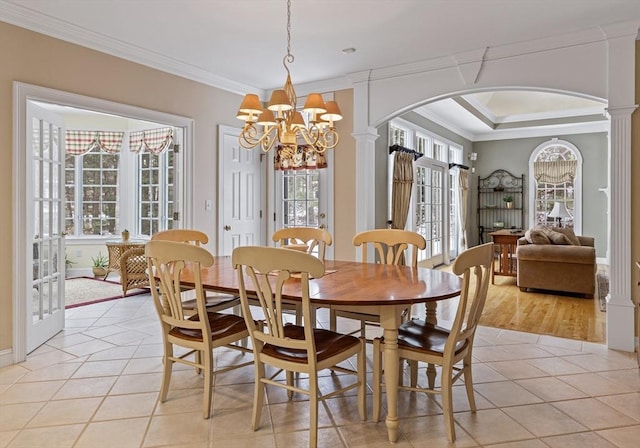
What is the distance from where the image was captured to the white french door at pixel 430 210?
22.9 ft

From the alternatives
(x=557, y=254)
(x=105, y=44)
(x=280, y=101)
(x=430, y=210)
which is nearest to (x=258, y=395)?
(x=280, y=101)

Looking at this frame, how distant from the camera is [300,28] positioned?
3574mm

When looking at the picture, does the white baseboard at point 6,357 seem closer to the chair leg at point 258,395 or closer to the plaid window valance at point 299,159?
the chair leg at point 258,395

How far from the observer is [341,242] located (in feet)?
16.4

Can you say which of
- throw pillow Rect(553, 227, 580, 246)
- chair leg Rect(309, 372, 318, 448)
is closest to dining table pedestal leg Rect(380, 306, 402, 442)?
chair leg Rect(309, 372, 318, 448)

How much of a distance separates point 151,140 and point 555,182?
25.9 ft

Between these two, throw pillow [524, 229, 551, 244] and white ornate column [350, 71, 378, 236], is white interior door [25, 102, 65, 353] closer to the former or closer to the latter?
white ornate column [350, 71, 378, 236]

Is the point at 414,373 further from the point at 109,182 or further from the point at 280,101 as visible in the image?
the point at 109,182

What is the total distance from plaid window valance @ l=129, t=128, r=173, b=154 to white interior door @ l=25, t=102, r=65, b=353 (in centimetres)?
268

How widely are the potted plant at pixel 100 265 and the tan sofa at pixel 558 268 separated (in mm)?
6163

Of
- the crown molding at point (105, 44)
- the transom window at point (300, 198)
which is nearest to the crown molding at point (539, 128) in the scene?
the transom window at point (300, 198)

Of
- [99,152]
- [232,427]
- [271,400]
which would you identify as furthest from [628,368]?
[99,152]

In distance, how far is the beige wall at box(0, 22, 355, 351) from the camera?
126 inches

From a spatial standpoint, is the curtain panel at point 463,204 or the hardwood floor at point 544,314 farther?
the curtain panel at point 463,204
